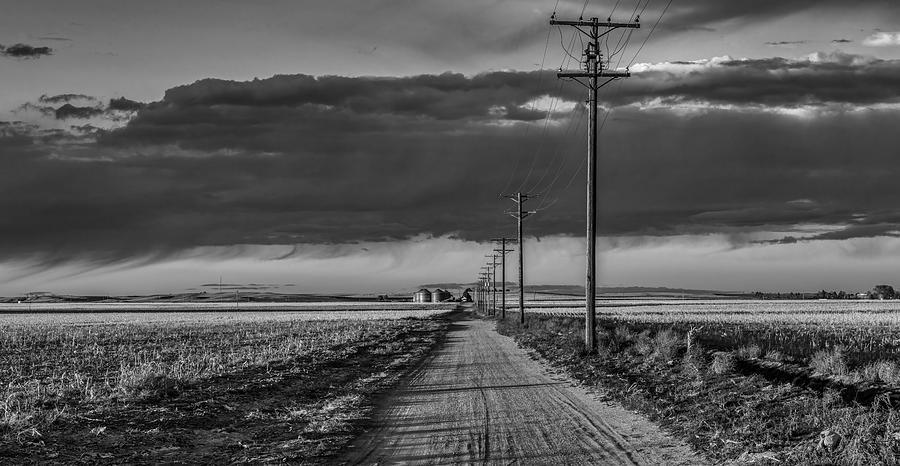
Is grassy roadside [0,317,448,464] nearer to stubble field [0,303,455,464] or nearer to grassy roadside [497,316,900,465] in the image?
stubble field [0,303,455,464]

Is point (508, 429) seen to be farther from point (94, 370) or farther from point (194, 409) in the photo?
point (94, 370)

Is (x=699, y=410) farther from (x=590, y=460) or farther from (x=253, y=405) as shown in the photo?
(x=253, y=405)

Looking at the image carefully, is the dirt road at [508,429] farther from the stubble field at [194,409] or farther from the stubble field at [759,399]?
the stubble field at [194,409]

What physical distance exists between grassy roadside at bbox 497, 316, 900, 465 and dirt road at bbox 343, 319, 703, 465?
597 millimetres

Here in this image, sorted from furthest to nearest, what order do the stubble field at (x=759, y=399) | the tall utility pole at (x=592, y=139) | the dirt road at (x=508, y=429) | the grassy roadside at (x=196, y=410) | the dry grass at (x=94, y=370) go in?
the tall utility pole at (x=592, y=139)
the dry grass at (x=94, y=370)
the grassy roadside at (x=196, y=410)
the dirt road at (x=508, y=429)
the stubble field at (x=759, y=399)

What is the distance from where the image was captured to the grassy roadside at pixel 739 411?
9703 mm

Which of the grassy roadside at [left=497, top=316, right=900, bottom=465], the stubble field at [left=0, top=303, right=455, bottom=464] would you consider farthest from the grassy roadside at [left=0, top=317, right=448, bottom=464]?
the grassy roadside at [left=497, top=316, right=900, bottom=465]

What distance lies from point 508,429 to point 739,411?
13.9 feet

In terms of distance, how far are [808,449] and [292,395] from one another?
442 inches

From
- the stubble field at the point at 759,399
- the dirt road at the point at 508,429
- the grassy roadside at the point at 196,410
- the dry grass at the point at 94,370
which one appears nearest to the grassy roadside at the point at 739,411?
the stubble field at the point at 759,399

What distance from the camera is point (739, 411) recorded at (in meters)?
13.3

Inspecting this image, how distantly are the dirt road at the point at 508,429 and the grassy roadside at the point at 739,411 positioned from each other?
1.96 ft

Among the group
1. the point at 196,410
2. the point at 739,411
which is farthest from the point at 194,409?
the point at 739,411

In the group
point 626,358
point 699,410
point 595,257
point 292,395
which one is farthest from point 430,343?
point 699,410
